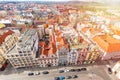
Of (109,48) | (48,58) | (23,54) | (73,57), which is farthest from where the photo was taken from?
(109,48)

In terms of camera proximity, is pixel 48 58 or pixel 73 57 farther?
pixel 73 57

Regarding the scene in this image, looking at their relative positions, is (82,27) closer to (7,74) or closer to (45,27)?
(45,27)

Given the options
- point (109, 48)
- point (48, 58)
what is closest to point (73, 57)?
point (48, 58)

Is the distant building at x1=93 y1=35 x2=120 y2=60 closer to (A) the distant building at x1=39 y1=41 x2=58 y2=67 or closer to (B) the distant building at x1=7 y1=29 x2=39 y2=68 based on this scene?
(A) the distant building at x1=39 y1=41 x2=58 y2=67

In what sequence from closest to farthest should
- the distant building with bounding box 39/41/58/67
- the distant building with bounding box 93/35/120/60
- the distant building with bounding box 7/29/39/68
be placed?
1. the distant building with bounding box 7/29/39/68
2. the distant building with bounding box 39/41/58/67
3. the distant building with bounding box 93/35/120/60

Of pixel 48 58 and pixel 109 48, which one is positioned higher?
pixel 109 48

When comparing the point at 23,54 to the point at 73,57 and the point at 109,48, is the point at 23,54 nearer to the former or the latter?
the point at 73,57

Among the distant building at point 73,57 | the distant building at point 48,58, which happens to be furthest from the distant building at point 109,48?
the distant building at point 48,58

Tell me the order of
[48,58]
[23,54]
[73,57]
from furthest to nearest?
1. [73,57]
2. [48,58]
3. [23,54]

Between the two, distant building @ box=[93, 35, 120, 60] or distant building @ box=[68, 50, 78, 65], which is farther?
distant building @ box=[93, 35, 120, 60]

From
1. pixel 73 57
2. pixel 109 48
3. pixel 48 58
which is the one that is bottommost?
pixel 73 57

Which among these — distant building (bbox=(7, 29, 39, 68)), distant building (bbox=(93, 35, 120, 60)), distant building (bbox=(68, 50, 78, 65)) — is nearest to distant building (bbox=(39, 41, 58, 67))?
distant building (bbox=(7, 29, 39, 68))

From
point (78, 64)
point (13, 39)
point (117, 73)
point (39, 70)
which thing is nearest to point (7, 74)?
point (39, 70)

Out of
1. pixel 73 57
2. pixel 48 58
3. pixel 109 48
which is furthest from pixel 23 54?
pixel 109 48
